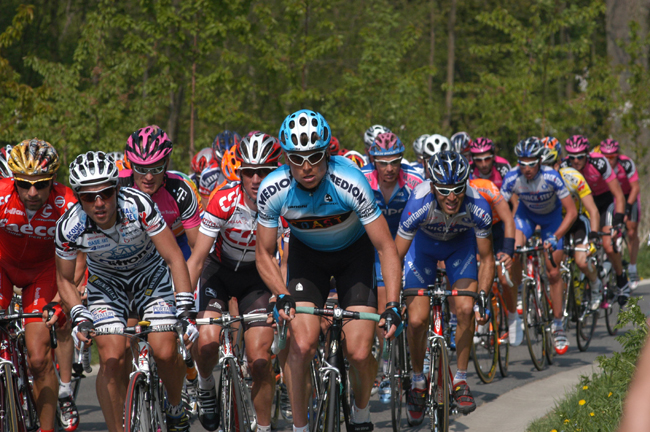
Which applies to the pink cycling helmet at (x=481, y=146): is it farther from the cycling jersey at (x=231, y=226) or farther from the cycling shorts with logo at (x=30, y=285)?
the cycling shorts with logo at (x=30, y=285)

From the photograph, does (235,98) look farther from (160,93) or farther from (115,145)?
(115,145)

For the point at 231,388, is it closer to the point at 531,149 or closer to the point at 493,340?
the point at 493,340

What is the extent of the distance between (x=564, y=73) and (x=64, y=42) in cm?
1560

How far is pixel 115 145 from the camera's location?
1384cm

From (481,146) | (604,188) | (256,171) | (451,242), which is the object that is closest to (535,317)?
(481,146)

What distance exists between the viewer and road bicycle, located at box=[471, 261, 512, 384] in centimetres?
833

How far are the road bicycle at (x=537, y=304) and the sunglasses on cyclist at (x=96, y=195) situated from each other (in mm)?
5423

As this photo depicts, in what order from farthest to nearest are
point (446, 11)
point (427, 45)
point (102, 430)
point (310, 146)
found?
1. point (427, 45)
2. point (446, 11)
3. point (102, 430)
4. point (310, 146)

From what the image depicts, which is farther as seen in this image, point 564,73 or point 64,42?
point 64,42

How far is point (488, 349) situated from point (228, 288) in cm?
350

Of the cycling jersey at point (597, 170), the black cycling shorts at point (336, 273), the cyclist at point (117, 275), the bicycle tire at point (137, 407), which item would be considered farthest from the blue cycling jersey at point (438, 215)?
the cycling jersey at point (597, 170)

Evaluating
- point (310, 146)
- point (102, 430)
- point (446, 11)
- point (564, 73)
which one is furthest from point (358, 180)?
point (446, 11)

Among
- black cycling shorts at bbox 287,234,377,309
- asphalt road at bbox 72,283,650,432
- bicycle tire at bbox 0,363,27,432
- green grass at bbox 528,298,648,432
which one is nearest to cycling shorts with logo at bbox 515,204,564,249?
asphalt road at bbox 72,283,650,432

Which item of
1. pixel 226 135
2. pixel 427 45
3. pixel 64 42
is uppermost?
pixel 427 45
